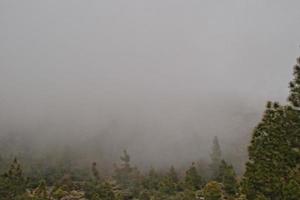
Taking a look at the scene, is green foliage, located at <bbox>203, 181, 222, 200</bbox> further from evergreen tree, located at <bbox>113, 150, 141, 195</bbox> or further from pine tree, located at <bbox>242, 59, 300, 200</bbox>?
pine tree, located at <bbox>242, 59, 300, 200</bbox>

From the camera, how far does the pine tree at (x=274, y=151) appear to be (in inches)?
1046

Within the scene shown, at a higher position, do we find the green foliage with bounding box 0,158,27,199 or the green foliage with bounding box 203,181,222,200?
the green foliage with bounding box 0,158,27,199

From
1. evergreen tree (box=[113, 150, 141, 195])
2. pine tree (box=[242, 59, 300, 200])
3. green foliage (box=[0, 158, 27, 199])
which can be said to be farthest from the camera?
evergreen tree (box=[113, 150, 141, 195])

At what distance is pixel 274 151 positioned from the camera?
89.6ft

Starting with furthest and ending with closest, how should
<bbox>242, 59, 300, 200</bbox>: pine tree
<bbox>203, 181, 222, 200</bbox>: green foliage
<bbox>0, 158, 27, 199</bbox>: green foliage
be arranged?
<bbox>203, 181, 222, 200</bbox>: green foliage
<bbox>0, 158, 27, 199</bbox>: green foliage
<bbox>242, 59, 300, 200</bbox>: pine tree

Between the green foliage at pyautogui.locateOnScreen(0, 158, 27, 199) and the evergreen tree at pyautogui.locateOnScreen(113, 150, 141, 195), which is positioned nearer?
the green foliage at pyautogui.locateOnScreen(0, 158, 27, 199)

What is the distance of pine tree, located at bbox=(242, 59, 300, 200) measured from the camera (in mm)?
26578

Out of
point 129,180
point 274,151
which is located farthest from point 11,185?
point 129,180

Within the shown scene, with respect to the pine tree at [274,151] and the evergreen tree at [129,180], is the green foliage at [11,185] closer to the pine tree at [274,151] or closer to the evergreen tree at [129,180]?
the evergreen tree at [129,180]

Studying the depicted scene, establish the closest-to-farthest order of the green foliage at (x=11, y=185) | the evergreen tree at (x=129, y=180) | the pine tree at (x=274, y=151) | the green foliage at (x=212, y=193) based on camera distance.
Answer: the pine tree at (x=274, y=151)
the green foliage at (x=11, y=185)
the green foliage at (x=212, y=193)
the evergreen tree at (x=129, y=180)

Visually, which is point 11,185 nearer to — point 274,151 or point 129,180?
point 274,151

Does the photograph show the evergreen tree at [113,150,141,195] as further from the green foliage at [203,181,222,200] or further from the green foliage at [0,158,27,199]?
the green foliage at [0,158,27,199]

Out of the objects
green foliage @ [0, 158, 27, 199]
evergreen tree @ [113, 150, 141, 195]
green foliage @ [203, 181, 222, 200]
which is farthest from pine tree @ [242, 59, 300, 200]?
evergreen tree @ [113, 150, 141, 195]

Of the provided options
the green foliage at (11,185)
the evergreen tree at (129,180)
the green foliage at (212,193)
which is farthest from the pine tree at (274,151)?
the evergreen tree at (129,180)
